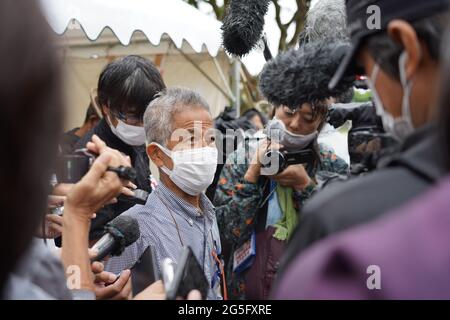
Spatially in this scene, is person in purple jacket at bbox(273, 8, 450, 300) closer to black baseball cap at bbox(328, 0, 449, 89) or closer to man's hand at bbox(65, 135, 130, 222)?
black baseball cap at bbox(328, 0, 449, 89)

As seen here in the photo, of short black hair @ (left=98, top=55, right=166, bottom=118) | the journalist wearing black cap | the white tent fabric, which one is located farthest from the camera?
the white tent fabric

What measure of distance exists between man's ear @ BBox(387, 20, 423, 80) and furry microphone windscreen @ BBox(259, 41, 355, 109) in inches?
30.3

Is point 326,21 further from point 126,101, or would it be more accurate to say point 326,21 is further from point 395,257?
point 395,257

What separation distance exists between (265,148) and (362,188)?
5.39 ft

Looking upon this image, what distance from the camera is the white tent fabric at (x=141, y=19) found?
18.2ft

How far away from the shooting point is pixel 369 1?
1567 millimetres

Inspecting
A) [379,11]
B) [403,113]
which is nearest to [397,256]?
[403,113]

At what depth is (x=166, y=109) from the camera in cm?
291

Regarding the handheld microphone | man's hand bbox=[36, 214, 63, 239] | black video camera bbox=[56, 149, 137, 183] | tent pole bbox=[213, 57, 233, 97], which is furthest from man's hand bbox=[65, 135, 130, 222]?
tent pole bbox=[213, 57, 233, 97]

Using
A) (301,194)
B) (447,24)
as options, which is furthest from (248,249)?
(447,24)

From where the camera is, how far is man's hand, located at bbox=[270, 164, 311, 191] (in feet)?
9.06

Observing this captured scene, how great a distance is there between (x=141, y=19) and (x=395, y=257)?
5423mm

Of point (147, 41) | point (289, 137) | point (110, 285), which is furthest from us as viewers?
point (147, 41)

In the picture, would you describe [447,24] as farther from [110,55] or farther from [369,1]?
[110,55]
